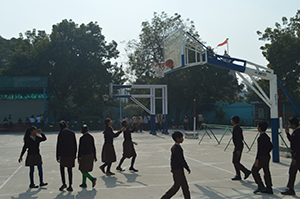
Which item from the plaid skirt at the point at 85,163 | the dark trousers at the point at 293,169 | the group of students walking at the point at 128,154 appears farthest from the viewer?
the plaid skirt at the point at 85,163

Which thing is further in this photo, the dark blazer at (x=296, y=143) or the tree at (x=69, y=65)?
the tree at (x=69, y=65)

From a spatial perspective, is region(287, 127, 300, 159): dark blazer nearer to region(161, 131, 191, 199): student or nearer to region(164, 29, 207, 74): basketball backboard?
region(161, 131, 191, 199): student

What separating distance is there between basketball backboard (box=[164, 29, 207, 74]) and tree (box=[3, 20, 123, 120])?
2472 cm

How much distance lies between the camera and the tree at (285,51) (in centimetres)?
3042

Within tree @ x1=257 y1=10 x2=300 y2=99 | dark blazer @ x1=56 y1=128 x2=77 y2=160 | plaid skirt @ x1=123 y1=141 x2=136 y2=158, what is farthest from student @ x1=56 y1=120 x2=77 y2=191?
tree @ x1=257 y1=10 x2=300 y2=99

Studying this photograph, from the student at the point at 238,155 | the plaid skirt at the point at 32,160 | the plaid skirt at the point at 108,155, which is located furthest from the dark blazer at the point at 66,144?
the student at the point at 238,155

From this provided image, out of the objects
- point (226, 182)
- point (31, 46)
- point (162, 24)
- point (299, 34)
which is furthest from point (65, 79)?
point (226, 182)

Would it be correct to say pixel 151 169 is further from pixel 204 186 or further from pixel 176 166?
pixel 176 166

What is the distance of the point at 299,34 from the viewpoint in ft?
101

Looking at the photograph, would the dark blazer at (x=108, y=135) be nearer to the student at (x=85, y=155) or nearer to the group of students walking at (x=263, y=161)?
the student at (x=85, y=155)

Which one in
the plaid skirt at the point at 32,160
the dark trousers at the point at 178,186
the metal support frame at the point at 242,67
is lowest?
the dark trousers at the point at 178,186

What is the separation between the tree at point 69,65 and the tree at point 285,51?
61.4ft

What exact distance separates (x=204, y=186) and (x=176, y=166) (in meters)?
2.16

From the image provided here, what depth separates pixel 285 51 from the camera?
30500mm
